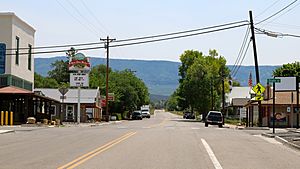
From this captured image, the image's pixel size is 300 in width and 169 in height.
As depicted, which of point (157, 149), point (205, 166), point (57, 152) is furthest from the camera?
point (157, 149)

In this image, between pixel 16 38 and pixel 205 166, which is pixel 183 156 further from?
pixel 16 38

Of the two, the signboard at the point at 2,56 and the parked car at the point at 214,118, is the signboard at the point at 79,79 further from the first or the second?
the parked car at the point at 214,118

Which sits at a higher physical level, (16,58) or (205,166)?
(16,58)

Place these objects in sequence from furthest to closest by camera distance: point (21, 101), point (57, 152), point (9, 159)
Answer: point (21, 101) → point (57, 152) → point (9, 159)

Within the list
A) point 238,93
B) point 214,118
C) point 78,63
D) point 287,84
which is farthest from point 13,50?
point 238,93

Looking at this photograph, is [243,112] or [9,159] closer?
[9,159]

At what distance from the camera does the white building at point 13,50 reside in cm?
5712

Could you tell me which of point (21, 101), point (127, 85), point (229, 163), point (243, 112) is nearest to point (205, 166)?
point (229, 163)

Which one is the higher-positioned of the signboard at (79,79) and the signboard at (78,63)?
the signboard at (78,63)

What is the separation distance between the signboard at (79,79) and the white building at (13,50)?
5884 millimetres

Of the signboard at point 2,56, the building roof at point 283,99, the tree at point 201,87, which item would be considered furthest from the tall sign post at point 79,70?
the tree at point 201,87

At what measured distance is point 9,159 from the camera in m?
17.0

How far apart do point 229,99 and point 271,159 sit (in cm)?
10348

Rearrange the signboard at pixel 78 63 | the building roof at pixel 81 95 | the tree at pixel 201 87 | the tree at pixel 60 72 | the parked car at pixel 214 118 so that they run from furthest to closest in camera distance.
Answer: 1. the tree at pixel 60 72
2. the tree at pixel 201 87
3. the building roof at pixel 81 95
4. the signboard at pixel 78 63
5. the parked car at pixel 214 118
